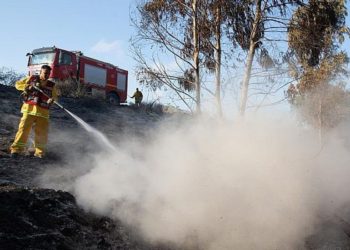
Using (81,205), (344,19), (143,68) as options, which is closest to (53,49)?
(143,68)

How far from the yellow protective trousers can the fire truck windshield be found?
10201 mm

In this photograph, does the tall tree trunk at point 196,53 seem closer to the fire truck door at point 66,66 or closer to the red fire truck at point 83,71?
the red fire truck at point 83,71

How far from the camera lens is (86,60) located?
1880 cm

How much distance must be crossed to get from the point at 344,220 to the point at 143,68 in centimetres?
783

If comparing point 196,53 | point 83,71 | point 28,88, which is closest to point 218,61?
point 196,53

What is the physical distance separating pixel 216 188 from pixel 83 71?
13.2m

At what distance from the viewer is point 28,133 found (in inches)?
278

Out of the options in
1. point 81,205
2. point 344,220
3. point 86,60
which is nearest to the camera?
point 81,205

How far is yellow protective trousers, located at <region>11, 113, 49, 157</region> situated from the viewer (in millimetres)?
6934

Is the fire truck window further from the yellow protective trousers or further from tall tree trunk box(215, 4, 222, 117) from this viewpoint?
the yellow protective trousers

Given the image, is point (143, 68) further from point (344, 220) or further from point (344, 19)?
point (344, 220)

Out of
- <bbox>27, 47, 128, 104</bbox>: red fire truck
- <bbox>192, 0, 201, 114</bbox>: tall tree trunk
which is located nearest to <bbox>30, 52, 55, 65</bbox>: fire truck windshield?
<bbox>27, 47, 128, 104</bbox>: red fire truck

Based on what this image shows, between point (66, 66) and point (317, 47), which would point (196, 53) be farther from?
point (66, 66)

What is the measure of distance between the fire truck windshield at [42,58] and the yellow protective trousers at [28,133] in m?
10.2
